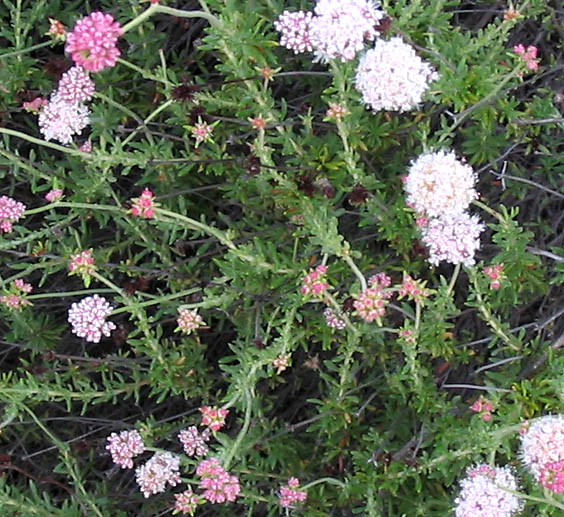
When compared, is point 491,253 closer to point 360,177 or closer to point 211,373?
point 360,177

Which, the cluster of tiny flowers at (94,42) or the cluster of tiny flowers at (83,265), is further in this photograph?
the cluster of tiny flowers at (83,265)

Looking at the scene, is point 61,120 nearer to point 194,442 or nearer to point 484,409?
point 194,442

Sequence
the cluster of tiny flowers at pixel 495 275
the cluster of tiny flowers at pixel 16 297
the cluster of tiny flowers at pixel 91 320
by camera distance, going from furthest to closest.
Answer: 1. the cluster of tiny flowers at pixel 16 297
2. the cluster of tiny flowers at pixel 91 320
3. the cluster of tiny flowers at pixel 495 275

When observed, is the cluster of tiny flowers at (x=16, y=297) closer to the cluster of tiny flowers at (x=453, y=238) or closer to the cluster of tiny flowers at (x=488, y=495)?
the cluster of tiny flowers at (x=453, y=238)

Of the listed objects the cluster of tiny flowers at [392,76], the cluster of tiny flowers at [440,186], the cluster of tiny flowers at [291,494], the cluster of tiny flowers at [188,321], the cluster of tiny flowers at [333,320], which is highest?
the cluster of tiny flowers at [392,76]

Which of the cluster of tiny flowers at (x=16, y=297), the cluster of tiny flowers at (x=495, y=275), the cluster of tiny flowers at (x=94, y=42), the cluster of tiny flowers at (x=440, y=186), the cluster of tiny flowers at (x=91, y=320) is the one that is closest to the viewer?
the cluster of tiny flowers at (x=94, y=42)

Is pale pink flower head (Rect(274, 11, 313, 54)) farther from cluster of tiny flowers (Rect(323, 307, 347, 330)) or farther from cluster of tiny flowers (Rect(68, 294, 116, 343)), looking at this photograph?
cluster of tiny flowers (Rect(68, 294, 116, 343))

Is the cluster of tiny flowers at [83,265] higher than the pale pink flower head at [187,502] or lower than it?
higher

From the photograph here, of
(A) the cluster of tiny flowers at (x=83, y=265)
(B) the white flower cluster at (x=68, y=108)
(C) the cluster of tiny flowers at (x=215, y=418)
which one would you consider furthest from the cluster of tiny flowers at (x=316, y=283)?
(B) the white flower cluster at (x=68, y=108)
